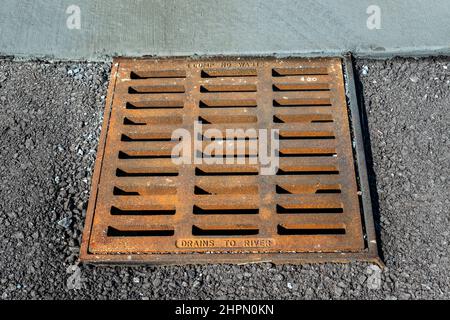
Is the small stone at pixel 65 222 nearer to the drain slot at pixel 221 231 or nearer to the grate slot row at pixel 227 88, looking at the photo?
the drain slot at pixel 221 231

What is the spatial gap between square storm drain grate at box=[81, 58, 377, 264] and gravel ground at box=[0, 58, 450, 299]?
7 cm

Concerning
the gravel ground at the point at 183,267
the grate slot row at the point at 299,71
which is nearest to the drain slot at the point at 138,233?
the gravel ground at the point at 183,267

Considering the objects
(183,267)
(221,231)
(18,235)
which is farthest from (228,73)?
(18,235)

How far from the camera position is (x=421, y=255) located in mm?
2105

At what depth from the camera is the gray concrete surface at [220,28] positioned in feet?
9.01

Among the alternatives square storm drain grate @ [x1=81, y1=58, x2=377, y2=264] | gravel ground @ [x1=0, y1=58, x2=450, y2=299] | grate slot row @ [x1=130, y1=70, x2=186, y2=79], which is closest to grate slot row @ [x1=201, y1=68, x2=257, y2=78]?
square storm drain grate @ [x1=81, y1=58, x2=377, y2=264]

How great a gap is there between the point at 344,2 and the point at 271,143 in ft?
3.36

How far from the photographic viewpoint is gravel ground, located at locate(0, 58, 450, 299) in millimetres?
2041

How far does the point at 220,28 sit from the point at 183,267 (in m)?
1.29

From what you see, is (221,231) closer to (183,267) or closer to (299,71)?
(183,267)

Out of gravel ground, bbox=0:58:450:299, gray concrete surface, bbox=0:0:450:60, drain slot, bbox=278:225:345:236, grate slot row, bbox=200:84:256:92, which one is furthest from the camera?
gray concrete surface, bbox=0:0:450:60

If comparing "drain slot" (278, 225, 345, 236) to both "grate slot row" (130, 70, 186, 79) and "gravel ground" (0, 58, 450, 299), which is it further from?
"grate slot row" (130, 70, 186, 79)

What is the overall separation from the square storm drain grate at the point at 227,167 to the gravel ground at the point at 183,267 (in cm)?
7
